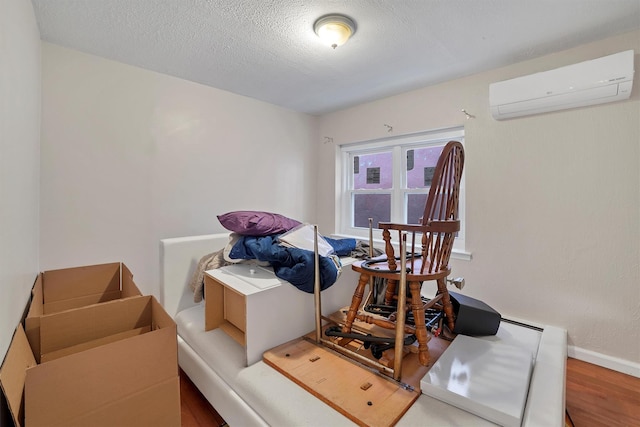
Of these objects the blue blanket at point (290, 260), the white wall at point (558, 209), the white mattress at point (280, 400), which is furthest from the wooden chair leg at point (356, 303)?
the white wall at point (558, 209)

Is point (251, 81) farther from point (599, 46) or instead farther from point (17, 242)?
point (599, 46)

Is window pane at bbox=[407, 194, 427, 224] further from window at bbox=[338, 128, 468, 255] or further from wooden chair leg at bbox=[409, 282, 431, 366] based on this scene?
wooden chair leg at bbox=[409, 282, 431, 366]

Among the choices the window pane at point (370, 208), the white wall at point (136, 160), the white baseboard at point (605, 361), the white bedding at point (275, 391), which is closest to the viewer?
the white bedding at point (275, 391)

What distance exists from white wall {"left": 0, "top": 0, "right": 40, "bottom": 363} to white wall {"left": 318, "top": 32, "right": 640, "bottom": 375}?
2658 millimetres

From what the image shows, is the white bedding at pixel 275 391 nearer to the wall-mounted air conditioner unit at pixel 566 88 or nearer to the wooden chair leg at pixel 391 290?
the wooden chair leg at pixel 391 290

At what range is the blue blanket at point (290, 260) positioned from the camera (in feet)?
5.11

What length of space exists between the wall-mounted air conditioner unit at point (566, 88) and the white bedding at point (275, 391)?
Answer: 4.87 ft

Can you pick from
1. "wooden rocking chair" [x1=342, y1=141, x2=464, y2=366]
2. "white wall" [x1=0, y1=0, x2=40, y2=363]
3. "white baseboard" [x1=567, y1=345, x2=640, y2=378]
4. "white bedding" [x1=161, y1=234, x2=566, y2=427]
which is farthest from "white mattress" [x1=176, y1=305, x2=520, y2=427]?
"white baseboard" [x1=567, y1=345, x2=640, y2=378]

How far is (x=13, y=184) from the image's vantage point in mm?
1127

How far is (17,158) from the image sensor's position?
3.91 feet

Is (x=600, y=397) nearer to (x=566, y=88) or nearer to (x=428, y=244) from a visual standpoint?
(x=428, y=244)

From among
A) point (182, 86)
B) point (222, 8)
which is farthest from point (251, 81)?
point (222, 8)

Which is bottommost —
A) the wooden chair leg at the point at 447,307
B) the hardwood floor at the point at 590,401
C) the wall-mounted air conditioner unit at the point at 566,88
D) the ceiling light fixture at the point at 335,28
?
the hardwood floor at the point at 590,401

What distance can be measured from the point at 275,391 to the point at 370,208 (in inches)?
93.0
